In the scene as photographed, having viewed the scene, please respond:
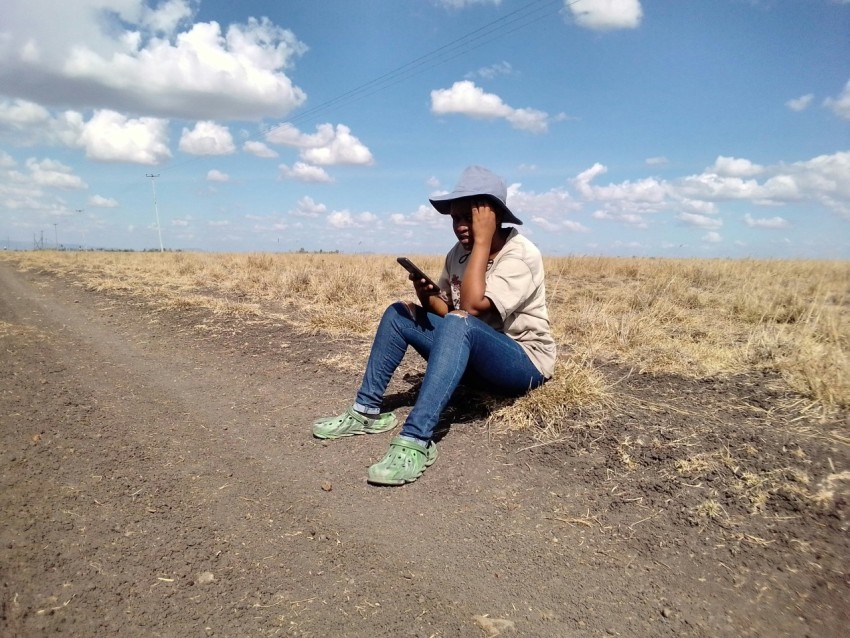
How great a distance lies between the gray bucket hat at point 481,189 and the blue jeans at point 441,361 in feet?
2.02

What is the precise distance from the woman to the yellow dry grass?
39 centimetres

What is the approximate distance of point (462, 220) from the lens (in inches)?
103

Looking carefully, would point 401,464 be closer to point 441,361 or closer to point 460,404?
point 441,361

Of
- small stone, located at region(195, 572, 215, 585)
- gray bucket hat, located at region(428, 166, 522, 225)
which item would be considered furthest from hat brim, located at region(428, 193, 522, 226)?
small stone, located at region(195, 572, 215, 585)

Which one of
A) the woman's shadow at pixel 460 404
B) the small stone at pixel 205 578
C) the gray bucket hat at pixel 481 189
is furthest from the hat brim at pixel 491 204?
the small stone at pixel 205 578

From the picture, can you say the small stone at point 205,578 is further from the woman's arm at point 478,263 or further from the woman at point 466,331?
the woman's arm at point 478,263

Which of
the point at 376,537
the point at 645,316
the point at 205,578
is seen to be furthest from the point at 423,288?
the point at 645,316

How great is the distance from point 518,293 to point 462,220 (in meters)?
Result: 0.50

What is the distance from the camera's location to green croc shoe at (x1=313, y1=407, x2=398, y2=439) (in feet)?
9.18

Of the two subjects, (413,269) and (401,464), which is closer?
(401,464)

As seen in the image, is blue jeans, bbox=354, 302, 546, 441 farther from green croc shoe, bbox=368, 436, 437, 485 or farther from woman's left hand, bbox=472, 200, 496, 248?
woman's left hand, bbox=472, 200, 496, 248

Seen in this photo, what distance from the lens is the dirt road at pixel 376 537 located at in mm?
1515

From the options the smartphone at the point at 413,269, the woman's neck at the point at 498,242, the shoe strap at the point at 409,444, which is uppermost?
the woman's neck at the point at 498,242

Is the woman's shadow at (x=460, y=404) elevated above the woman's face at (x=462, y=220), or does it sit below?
below
